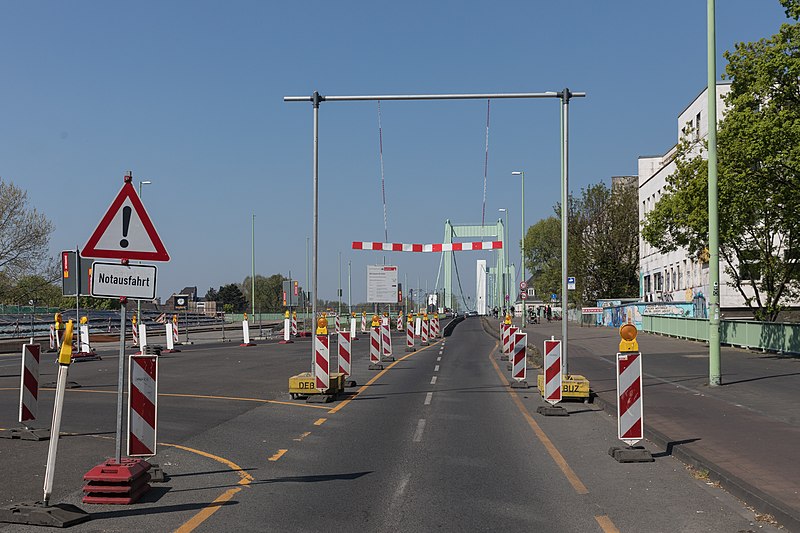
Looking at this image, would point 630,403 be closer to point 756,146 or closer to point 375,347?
point 375,347

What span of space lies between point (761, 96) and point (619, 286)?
194ft

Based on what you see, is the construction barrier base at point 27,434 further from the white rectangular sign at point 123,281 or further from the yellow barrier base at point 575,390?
the yellow barrier base at point 575,390

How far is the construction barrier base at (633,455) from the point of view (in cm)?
1004

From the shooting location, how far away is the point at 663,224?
32000 mm

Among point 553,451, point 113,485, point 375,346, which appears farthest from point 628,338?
point 375,346

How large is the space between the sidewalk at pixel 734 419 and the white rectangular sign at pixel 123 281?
615 cm

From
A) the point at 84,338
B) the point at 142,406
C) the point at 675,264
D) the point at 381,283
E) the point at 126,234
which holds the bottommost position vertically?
the point at 84,338

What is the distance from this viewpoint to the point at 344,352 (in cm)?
2019

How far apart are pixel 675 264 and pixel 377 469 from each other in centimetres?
6132

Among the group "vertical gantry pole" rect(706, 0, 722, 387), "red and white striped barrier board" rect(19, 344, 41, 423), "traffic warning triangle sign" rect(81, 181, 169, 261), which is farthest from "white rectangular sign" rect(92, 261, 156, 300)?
"vertical gantry pole" rect(706, 0, 722, 387)

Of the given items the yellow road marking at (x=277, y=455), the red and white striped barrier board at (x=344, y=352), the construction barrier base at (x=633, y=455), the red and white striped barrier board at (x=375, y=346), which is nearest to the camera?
the construction barrier base at (x=633, y=455)

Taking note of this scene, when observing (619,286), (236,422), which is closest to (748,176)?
(236,422)

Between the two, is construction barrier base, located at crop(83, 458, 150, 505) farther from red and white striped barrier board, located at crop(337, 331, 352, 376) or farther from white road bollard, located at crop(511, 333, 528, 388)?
white road bollard, located at crop(511, 333, 528, 388)

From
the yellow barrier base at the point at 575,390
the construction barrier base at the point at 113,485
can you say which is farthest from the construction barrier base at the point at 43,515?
the yellow barrier base at the point at 575,390
